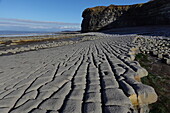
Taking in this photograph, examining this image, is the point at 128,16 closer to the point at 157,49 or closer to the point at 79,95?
the point at 157,49

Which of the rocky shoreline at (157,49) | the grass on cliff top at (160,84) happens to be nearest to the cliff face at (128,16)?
the rocky shoreline at (157,49)

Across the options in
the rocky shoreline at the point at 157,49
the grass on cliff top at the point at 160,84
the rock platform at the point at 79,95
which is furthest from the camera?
the rocky shoreline at the point at 157,49

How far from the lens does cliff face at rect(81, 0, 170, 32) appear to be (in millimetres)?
30462

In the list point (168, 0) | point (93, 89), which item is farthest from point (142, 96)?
point (168, 0)

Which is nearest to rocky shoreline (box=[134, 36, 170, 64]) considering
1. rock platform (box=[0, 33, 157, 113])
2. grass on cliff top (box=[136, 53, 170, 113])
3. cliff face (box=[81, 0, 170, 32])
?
grass on cliff top (box=[136, 53, 170, 113])

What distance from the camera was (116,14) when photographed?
50031 mm

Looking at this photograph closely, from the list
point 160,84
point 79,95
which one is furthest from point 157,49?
point 79,95

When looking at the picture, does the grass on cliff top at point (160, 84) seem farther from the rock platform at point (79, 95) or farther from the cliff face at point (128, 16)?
the cliff face at point (128, 16)

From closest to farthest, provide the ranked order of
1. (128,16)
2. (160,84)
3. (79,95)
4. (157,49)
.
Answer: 1. (79,95)
2. (160,84)
3. (157,49)
4. (128,16)

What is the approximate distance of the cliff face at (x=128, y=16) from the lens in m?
30.5

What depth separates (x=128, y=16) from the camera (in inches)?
1838

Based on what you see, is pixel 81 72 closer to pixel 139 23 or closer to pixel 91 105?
pixel 91 105

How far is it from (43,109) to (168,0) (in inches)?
1317

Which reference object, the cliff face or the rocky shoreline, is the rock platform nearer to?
the rocky shoreline
